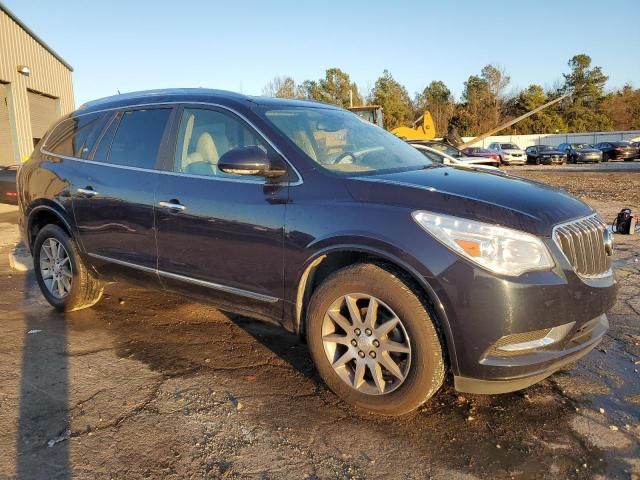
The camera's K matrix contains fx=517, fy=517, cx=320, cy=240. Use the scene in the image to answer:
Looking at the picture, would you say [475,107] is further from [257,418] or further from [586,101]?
[257,418]

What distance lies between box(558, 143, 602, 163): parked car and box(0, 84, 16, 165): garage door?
3431 cm

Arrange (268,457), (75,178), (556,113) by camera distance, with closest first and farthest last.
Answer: (268,457) → (75,178) → (556,113)

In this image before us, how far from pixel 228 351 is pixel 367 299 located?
1448mm

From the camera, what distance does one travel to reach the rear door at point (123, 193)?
3.85m

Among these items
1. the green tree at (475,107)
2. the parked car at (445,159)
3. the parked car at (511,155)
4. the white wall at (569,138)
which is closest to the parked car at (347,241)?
the parked car at (445,159)

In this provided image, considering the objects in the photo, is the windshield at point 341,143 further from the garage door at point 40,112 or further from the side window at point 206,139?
the garage door at point 40,112

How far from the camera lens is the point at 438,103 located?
69.8 meters

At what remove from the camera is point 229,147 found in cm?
361

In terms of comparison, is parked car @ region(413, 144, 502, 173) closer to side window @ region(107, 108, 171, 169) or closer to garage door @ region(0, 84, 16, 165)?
side window @ region(107, 108, 171, 169)

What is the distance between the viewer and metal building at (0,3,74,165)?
1691 cm

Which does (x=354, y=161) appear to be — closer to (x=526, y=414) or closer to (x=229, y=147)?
(x=229, y=147)

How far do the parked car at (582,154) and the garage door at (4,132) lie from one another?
34.3m

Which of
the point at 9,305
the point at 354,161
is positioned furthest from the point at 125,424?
the point at 9,305

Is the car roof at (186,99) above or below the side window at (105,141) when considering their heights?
above
